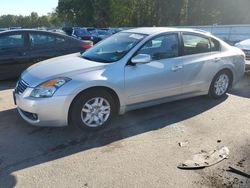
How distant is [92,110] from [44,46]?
4275mm

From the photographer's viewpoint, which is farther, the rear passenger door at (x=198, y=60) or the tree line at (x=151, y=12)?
the tree line at (x=151, y=12)

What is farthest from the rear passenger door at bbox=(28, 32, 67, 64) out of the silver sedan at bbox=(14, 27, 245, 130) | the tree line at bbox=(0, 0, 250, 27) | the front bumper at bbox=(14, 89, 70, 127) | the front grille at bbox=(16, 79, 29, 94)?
the tree line at bbox=(0, 0, 250, 27)

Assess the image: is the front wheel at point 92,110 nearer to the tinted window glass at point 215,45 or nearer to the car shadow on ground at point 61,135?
the car shadow on ground at point 61,135

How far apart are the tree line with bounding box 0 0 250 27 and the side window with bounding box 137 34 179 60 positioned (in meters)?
42.5

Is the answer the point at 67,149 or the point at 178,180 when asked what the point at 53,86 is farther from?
the point at 178,180

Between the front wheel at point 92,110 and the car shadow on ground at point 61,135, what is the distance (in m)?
Result: 0.15

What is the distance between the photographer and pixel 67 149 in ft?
13.7

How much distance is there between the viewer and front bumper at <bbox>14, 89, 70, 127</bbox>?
14.2 ft

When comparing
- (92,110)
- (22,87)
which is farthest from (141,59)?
(22,87)

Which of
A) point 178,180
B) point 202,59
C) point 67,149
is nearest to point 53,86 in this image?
point 67,149

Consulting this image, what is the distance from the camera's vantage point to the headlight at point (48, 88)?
4.37 meters

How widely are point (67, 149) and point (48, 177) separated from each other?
0.71 metres

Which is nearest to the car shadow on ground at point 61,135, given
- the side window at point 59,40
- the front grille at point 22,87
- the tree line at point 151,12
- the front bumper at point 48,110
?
the front bumper at point 48,110

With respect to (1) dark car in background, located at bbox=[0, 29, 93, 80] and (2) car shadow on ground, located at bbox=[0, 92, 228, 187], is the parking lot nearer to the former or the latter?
(2) car shadow on ground, located at bbox=[0, 92, 228, 187]
